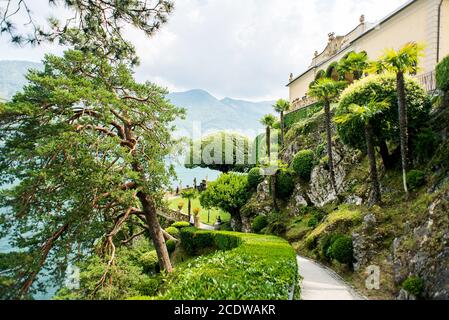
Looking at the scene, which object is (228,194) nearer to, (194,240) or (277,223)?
(194,240)

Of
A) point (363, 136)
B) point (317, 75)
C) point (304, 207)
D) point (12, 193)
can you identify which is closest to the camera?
point (12, 193)

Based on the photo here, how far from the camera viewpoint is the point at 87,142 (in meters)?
13.2

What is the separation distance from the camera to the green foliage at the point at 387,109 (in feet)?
53.5

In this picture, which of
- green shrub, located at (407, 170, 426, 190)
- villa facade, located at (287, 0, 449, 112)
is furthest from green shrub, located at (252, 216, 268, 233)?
villa facade, located at (287, 0, 449, 112)

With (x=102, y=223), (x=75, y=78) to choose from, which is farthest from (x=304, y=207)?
(x=75, y=78)

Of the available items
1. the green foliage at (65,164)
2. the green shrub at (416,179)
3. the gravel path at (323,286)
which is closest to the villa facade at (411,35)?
the green shrub at (416,179)

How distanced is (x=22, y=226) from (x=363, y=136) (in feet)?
52.8

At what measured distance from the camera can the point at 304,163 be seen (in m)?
26.5

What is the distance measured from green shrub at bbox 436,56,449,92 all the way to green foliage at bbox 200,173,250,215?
63.1ft

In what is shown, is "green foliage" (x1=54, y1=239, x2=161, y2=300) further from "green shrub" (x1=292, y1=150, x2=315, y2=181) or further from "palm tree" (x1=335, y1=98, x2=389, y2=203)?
"green shrub" (x1=292, y1=150, x2=315, y2=181)

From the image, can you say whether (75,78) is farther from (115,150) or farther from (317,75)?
(317,75)

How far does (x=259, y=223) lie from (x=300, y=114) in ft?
52.8

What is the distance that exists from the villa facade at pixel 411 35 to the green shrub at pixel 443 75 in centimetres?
113

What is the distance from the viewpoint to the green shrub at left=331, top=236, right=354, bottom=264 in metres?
14.1
